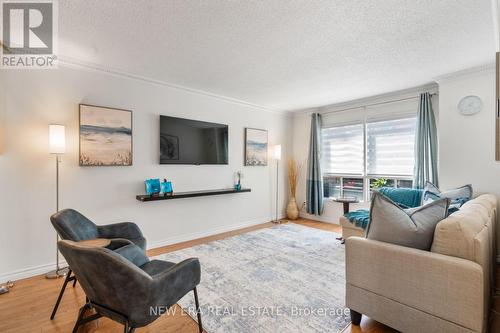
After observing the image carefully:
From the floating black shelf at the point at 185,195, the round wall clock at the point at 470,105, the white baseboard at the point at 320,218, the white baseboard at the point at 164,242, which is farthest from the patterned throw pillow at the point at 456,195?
the white baseboard at the point at 164,242

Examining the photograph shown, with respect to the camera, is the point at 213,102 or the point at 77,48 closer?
the point at 77,48

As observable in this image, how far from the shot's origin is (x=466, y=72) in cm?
331

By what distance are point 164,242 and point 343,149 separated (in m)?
3.87

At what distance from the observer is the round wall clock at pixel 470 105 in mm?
3262

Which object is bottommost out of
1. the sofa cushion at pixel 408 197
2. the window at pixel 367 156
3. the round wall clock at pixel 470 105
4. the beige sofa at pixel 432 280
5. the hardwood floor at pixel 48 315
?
the hardwood floor at pixel 48 315

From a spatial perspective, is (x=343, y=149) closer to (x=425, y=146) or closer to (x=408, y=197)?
(x=425, y=146)

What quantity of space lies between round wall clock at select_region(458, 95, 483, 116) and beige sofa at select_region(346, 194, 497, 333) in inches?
85.8

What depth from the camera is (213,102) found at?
4422mm

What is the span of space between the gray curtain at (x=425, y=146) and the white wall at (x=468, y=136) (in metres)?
0.19

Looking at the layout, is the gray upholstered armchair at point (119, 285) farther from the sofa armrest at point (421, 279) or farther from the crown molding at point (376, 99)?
the crown molding at point (376, 99)

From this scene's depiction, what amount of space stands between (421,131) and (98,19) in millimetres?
4454

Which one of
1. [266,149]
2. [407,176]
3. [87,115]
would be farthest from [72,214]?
[407,176]

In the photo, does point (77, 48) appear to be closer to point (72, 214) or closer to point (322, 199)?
point (72, 214)

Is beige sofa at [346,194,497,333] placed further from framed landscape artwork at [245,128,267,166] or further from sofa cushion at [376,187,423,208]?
framed landscape artwork at [245,128,267,166]
